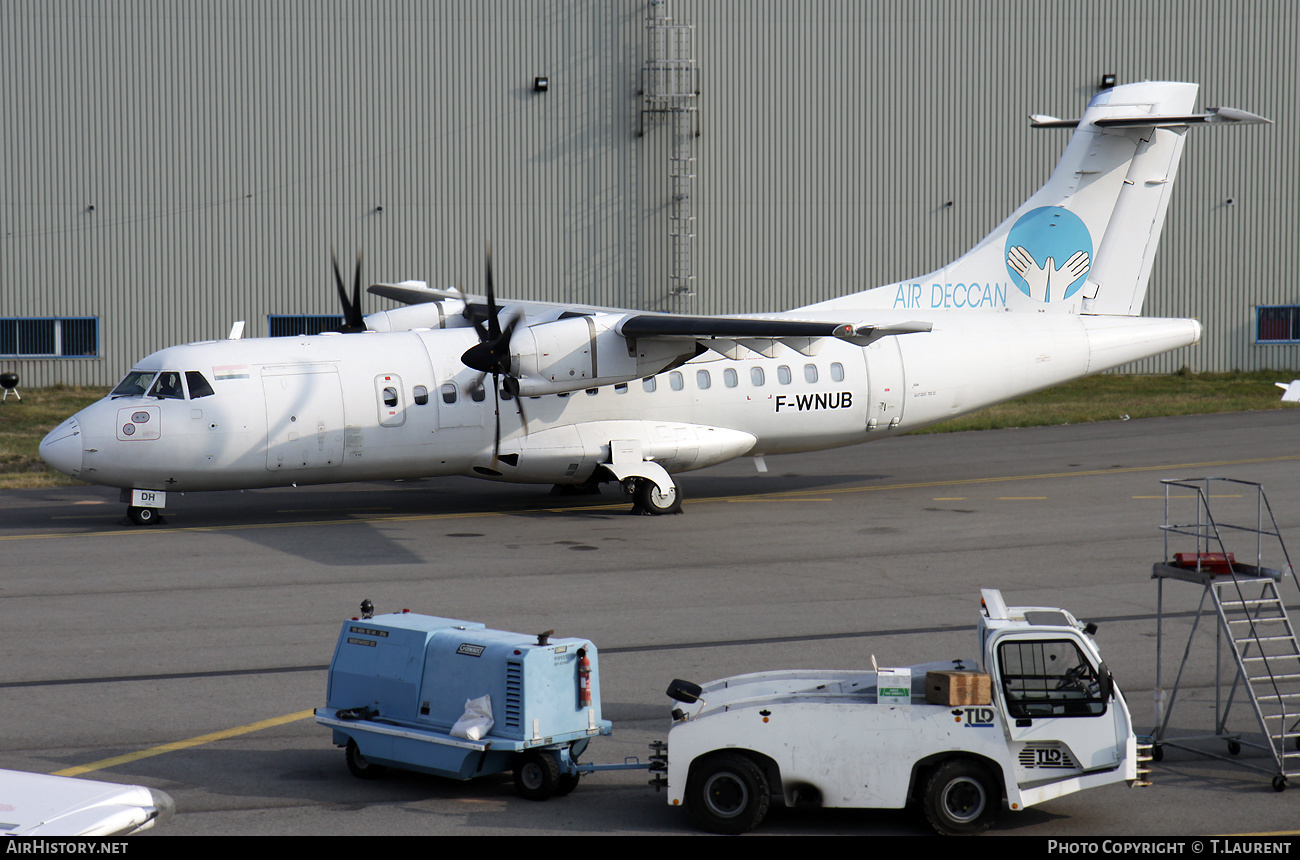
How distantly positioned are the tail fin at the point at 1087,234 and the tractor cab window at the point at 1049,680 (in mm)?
16539

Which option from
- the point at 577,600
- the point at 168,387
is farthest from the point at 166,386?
the point at 577,600

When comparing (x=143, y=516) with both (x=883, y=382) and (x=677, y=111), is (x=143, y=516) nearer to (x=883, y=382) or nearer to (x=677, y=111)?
(x=883, y=382)

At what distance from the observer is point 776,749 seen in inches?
342

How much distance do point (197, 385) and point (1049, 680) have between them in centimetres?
1529

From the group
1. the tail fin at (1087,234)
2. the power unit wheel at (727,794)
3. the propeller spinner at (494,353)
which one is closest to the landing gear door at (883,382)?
the tail fin at (1087,234)

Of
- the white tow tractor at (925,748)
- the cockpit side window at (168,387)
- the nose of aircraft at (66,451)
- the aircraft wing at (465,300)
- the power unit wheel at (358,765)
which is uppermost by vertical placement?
the aircraft wing at (465,300)

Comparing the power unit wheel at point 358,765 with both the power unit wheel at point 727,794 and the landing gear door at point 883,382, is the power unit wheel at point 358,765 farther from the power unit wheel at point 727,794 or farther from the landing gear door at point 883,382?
the landing gear door at point 883,382

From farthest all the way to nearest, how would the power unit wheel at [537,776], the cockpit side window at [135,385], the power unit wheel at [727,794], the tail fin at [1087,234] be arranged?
the tail fin at [1087,234] → the cockpit side window at [135,385] → the power unit wheel at [537,776] → the power unit wheel at [727,794]

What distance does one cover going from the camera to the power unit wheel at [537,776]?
365 inches

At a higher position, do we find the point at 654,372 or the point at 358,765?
the point at 654,372

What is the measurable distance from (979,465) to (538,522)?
10861mm

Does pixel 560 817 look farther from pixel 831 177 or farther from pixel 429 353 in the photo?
pixel 831 177

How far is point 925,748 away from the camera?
8.58 m

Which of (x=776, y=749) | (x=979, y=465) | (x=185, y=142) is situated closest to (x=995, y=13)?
(x=979, y=465)
